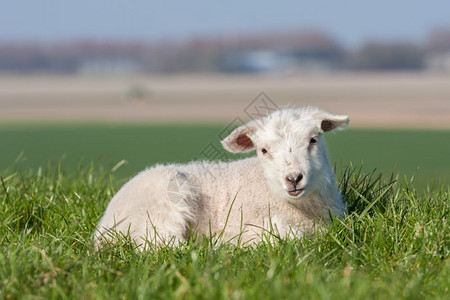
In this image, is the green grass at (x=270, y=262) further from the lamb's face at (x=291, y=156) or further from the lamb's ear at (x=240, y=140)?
the lamb's ear at (x=240, y=140)

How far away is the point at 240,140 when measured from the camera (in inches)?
245

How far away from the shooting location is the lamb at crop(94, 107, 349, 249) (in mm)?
5750

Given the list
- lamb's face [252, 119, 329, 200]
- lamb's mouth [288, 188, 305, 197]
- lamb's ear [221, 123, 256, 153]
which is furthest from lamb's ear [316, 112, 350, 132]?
lamb's mouth [288, 188, 305, 197]

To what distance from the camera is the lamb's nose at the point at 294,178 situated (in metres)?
5.52

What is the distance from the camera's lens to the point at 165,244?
18.8 ft

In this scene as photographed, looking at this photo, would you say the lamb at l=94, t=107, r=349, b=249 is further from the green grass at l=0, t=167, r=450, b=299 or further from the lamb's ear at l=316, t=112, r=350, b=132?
the green grass at l=0, t=167, r=450, b=299

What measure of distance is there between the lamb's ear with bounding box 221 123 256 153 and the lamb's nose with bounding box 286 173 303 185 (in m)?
0.68

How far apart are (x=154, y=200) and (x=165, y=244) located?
2.25 ft

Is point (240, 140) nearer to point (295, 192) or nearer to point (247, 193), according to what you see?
point (247, 193)

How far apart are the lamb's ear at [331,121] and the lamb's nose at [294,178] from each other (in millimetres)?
646

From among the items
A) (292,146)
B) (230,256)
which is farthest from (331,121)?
(230,256)

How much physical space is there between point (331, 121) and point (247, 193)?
92 cm

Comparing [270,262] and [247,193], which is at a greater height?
[247,193]

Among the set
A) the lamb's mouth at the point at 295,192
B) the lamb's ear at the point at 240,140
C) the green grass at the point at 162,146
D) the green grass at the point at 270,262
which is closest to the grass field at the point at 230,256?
the green grass at the point at 270,262
